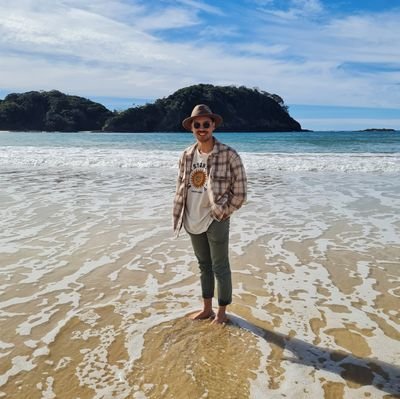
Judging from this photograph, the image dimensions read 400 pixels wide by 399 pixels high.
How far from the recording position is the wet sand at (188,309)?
2.88 m

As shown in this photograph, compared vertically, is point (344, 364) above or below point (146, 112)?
below

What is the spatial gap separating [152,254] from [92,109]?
4630 inches

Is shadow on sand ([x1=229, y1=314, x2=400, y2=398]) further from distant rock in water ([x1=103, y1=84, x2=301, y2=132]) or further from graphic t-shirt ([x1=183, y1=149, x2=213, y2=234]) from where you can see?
distant rock in water ([x1=103, y1=84, x2=301, y2=132])

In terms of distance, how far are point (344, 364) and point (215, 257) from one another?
1289mm

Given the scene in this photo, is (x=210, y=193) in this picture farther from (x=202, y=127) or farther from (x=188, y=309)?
(x=188, y=309)

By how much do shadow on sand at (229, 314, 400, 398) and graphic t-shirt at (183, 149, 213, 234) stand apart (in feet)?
3.49

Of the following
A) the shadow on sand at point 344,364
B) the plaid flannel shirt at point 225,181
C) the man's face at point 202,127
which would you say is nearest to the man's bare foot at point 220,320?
the shadow on sand at point 344,364

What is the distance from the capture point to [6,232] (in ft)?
21.6

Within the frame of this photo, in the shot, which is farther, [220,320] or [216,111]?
[216,111]

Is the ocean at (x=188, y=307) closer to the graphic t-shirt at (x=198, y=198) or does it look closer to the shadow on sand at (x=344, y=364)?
the shadow on sand at (x=344, y=364)

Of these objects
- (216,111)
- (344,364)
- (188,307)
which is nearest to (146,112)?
(216,111)

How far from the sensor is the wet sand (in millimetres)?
2877

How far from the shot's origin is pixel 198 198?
11.5ft

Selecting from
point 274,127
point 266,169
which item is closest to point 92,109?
point 274,127
